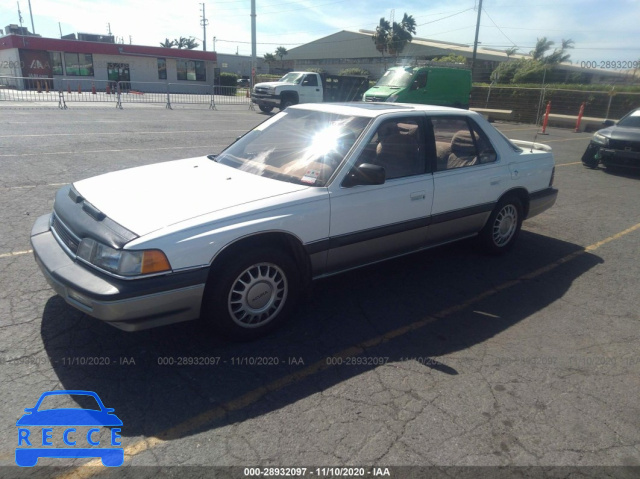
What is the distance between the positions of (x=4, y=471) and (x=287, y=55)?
260ft

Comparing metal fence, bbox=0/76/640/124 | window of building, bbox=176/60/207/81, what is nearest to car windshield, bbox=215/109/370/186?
metal fence, bbox=0/76/640/124

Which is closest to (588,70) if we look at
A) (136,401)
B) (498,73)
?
(498,73)

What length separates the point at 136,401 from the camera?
113 inches

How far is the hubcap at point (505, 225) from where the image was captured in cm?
534

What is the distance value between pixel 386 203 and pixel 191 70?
1795 inches

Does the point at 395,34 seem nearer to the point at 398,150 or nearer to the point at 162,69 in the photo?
the point at 162,69

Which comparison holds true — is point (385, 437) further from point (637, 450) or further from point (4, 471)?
point (4, 471)

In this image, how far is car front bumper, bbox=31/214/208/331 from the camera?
9.39ft

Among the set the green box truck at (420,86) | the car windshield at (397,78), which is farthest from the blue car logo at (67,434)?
the car windshield at (397,78)

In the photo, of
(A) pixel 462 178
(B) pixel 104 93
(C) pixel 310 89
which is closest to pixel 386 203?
(A) pixel 462 178

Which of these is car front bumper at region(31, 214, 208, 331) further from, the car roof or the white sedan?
the car roof

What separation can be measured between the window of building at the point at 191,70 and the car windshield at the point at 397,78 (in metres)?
29.8

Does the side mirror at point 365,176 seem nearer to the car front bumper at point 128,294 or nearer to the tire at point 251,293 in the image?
the tire at point 251,293

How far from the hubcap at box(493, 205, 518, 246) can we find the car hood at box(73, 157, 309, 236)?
8.88 feet
